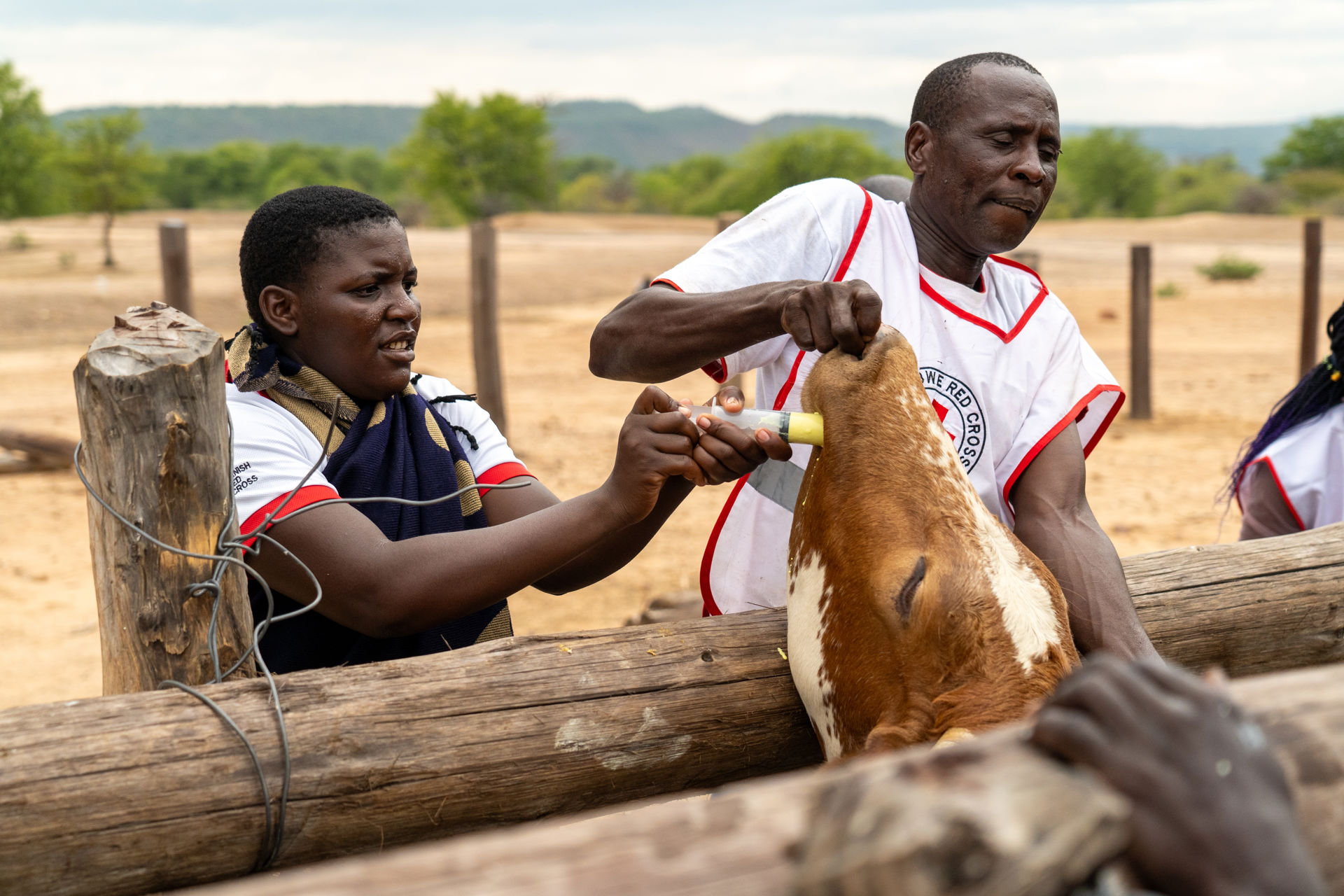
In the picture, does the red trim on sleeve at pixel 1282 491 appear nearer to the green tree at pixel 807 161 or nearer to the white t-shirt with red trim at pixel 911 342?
the white t-shirt with red trim at pixel 911 342

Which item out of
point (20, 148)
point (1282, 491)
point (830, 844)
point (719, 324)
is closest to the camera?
point (830, 844)

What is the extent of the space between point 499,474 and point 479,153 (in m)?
56.4

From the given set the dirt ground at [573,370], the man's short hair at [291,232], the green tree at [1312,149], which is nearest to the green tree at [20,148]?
the dirt ground at [573,370]

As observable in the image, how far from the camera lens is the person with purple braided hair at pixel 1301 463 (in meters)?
3.21

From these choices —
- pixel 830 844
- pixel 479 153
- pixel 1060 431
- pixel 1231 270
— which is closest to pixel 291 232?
pixel 1060 431

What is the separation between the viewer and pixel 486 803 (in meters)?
1.77

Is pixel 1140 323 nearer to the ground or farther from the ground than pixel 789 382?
nearer to the ground

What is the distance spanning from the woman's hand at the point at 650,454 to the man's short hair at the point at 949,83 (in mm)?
911

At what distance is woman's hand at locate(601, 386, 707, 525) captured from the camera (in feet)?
6.16

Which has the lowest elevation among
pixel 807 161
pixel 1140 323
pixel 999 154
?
pixel 1140 323

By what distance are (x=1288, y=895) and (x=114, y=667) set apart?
1800 millimetres

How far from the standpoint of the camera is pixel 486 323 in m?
9.02

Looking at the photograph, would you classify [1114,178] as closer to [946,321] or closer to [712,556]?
[946,321]

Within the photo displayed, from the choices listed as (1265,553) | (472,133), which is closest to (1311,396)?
(1265,553)
